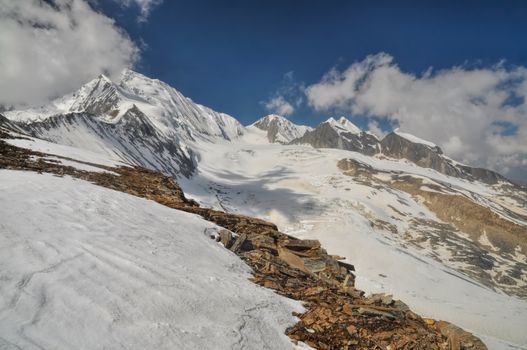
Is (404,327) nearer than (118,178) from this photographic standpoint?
Yes

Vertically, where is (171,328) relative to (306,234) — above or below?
below

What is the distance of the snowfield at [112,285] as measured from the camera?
6070 mm

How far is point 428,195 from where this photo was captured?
159m

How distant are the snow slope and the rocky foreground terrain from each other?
878 cm

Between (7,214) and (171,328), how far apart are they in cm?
610

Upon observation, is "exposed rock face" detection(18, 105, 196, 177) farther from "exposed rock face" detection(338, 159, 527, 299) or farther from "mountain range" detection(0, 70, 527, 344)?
"exposed rock face" detection(338, 159, 527, 299)

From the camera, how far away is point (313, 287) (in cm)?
1366

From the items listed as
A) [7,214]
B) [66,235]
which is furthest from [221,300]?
[7,214]

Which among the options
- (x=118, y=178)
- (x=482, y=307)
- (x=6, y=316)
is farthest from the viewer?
(x=482, y=307)

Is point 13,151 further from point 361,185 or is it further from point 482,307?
point 361,185

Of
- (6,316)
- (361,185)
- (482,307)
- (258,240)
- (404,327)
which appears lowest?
(6,316)

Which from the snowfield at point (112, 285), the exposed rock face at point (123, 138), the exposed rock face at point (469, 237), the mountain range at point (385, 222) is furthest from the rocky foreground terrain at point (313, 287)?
the exposed rock face at point (469, 237)

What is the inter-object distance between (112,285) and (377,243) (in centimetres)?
7903

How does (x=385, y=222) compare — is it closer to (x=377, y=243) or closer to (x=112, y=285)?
(x=377, y=243)
